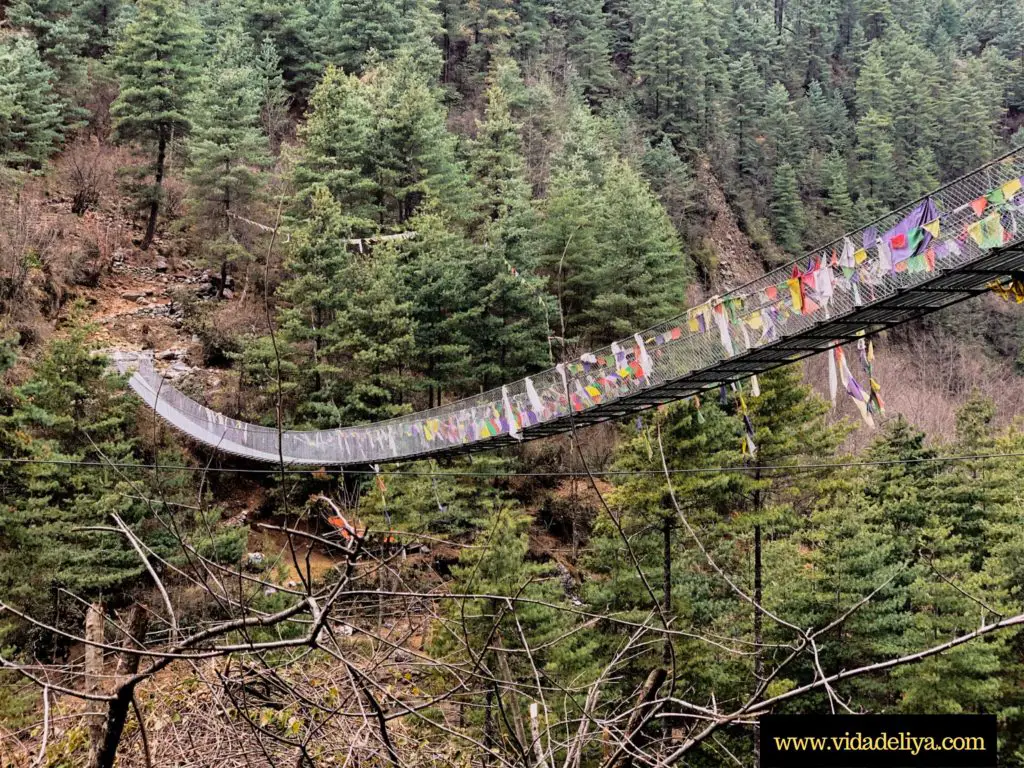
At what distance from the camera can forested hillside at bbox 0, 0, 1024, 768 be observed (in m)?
2.23

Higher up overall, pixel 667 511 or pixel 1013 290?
pixel 1013 290

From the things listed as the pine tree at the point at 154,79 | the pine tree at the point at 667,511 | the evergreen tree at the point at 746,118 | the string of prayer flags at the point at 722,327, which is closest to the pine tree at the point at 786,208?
the evergreen tree at the point at 746,118

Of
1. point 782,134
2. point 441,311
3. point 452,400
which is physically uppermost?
point 782,134

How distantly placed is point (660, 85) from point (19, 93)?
69.4 ft

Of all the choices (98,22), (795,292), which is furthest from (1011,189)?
(98,22)

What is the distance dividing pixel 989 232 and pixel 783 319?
5.37 ft

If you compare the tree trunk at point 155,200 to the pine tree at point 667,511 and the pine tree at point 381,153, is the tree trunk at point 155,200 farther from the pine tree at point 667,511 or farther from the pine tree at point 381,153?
the pine tree at point 667,511

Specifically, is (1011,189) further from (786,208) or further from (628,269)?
(786,208)

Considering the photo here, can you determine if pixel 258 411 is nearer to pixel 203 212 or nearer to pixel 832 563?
pixel 203 212

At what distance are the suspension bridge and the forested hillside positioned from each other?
0.38m

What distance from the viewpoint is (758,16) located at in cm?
4175

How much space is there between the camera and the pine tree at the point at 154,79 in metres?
18.6

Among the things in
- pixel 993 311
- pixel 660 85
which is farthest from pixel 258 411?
pixel 993 311

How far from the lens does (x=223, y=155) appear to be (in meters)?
17.9
